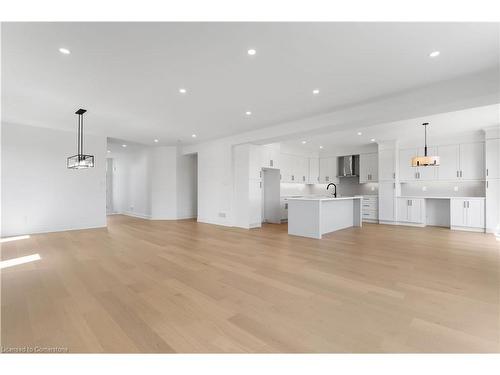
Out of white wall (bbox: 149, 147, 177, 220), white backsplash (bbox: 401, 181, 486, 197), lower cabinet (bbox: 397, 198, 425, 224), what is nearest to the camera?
white backsplash (bbox: 401, 181, 486, 197)

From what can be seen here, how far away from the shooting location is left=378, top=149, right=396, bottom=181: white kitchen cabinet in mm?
8023

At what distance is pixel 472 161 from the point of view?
6898 millimetres

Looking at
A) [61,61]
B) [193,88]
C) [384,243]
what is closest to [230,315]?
[193,88]

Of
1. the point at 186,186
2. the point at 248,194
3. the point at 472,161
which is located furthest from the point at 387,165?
the point at 186,186

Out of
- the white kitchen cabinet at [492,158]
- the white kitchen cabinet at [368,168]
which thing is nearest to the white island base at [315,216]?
the white kitchen cabinet at [368,168]

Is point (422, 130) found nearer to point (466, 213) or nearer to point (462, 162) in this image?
point (462, 162)

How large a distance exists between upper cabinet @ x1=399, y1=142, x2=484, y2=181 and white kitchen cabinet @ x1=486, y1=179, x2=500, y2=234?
612 millimetres

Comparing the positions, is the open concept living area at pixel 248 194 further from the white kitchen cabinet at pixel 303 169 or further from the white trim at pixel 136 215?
the white trim at pixel 136 215

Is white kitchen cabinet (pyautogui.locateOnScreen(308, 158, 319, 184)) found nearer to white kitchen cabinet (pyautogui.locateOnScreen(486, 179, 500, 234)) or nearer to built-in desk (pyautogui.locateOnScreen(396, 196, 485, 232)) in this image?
built-in desk (pyautogui.locateOnScreen(396, 196, 485, 232))

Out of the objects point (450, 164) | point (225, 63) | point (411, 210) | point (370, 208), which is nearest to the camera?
point (225, 63)

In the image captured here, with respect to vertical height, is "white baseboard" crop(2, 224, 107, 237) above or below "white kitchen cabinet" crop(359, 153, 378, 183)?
below

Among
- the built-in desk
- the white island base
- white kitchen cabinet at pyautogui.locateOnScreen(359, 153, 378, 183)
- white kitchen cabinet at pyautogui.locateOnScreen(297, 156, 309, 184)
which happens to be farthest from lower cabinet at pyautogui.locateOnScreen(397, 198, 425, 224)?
white kitchen cabinet at pyautogui.locateOnScreen(297, 156, 309, 184)

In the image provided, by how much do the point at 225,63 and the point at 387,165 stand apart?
7271mm

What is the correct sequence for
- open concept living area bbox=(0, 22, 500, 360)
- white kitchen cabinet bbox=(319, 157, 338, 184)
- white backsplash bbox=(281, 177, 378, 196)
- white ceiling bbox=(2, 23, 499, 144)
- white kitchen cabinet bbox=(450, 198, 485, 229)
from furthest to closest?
white kitchen cabinet bbox=(319, 157, 338, 184) → white backsplash bbox=(281, 177, 378, 196) → white kitchen cabinet bbox=(450, 198, 485, 229) → white ceiling bbox=(2, 23, 499, 144) → open concept living area bbox=(0, 22, 500, 360)
